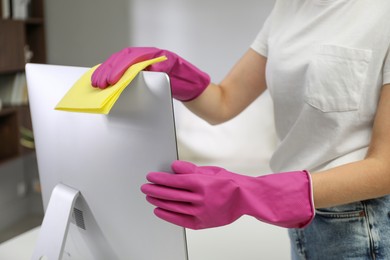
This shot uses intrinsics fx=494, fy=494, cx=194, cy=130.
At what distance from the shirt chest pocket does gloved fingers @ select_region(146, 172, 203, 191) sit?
0.33 metres

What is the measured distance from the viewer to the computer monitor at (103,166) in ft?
2.25

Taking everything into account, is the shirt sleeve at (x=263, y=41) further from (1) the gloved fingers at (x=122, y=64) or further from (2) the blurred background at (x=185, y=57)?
A: (2) the blurred background at (x=185, y=57)

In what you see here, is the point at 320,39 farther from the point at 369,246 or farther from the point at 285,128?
the point at 369,246

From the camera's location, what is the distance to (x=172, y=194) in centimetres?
69

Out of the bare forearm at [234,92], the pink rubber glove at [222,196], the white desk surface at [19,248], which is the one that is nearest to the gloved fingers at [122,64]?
the pink rubber glove at [222,196]

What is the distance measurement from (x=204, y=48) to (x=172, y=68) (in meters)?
2.20

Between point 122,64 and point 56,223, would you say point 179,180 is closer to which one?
point 122,64

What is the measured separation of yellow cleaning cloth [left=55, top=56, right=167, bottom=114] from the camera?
671mm

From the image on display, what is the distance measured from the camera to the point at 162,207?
27.8 inches

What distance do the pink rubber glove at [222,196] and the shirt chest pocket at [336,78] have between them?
0.62 ft

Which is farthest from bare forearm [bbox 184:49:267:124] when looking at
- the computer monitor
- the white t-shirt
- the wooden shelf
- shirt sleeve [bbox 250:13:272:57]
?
the wooden shelf

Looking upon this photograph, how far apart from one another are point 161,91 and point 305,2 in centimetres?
49

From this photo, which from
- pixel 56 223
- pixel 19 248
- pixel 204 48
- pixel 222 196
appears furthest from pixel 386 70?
pixel 204 48

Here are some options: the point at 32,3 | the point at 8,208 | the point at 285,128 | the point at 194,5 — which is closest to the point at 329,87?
the point at 285,128
